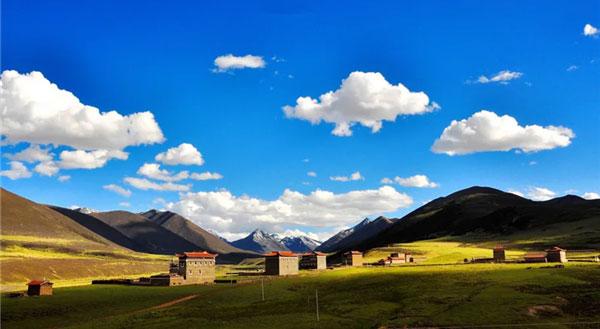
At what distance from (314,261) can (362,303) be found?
9820 cm

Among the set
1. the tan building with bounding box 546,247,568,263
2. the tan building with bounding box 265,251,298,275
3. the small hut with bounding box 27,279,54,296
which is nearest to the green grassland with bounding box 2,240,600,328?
the small hut with bounding box 27,279,54,296

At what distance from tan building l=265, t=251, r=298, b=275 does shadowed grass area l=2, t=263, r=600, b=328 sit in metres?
39.5

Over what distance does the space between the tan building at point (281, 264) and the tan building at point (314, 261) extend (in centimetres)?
1844

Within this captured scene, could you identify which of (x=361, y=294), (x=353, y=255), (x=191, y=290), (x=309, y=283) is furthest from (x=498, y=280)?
(x=353, y=255)

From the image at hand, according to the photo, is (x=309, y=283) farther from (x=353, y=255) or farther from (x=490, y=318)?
(x=353, y=255)

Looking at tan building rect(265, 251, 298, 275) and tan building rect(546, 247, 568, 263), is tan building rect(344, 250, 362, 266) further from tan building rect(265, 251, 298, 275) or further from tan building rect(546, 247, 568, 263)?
tan building rect(546, 247, 568, 263)

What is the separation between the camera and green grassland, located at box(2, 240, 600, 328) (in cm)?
6931

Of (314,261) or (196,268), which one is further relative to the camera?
(314,261)

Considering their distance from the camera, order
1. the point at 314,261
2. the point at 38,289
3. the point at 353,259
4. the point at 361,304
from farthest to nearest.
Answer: the point at 353,259 < the point at 314,261 < the point at 38,289 < the point at 361,304

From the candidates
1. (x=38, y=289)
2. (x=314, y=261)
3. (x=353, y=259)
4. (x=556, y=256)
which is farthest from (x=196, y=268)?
(x=556, y=256)

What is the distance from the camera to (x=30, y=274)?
19875cm

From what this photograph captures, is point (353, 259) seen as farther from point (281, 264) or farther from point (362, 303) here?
point (362, 303)

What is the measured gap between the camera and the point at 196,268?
144375 mm

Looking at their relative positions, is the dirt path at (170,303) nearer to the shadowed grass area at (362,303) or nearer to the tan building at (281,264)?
the shadowed grass area at (362,303)
